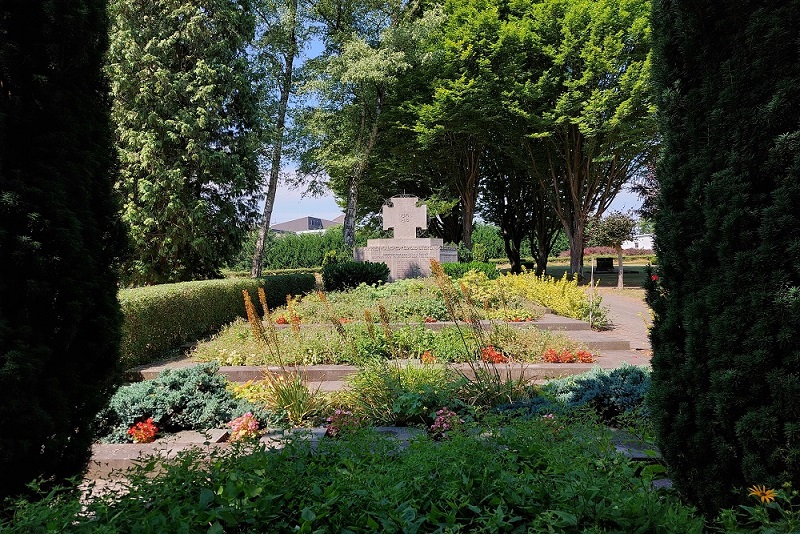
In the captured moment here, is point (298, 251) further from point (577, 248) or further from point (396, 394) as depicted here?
point (396, 394)

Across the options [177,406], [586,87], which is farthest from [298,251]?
[177,406]

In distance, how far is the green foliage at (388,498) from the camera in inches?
64.0

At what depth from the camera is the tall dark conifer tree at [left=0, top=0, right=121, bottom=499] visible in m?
2.14

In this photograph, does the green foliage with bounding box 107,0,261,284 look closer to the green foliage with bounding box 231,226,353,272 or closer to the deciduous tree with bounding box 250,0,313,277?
the deciduous tree with bounding box 250,0,313,277

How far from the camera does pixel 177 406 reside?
419 centimetres

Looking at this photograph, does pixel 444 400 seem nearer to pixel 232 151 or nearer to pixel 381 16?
pixel 232 151

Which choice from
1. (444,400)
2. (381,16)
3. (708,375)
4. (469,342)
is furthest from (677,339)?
(381,16)

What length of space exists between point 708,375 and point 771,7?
1.53 m

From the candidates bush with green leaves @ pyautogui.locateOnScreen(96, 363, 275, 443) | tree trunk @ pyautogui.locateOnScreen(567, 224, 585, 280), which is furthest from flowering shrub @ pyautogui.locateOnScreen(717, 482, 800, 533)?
tree trunk @ pyautogui.locateOnScreen(567, 224, 585, 280)

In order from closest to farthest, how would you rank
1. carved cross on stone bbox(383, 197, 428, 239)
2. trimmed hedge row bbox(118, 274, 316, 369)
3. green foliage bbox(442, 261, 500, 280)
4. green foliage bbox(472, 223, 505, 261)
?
trimmed hedge row bbox(118, 274, 316, 369) → green foliage bbox(442, 261, 500, 280) → carved cross on stone bbox(383, 197, 428, 239) → green foliage bbox(472, 223, 505, 261)

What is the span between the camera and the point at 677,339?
2316mm

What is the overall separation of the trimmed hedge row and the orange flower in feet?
17.4

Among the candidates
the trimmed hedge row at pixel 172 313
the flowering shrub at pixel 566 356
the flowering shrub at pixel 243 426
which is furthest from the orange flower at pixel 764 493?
the trimmed hedge row at pixel 172 313

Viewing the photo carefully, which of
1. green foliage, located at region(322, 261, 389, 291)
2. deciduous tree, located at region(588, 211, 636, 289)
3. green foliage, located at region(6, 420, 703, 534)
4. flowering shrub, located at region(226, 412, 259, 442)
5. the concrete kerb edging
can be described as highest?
deciduous tree, located at region(588, 211, 636, 289)
